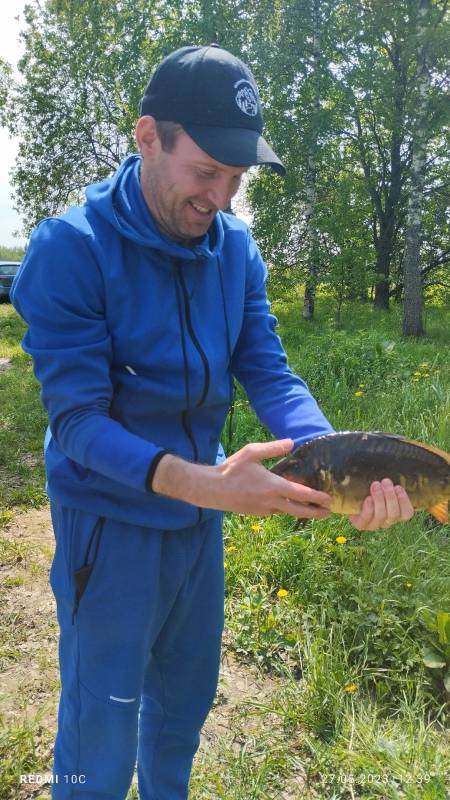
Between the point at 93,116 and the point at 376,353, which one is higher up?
the point at 93,116

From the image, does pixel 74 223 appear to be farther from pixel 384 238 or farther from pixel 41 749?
pixel 384 238

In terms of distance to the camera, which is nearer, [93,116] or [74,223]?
[74,223]

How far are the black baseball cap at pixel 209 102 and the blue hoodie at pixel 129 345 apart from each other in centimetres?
24

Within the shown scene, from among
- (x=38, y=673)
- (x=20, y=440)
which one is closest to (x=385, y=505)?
(x=38, y=673)

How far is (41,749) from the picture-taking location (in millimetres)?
2654

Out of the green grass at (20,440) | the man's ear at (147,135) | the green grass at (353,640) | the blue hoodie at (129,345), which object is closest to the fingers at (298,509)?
the blue hoodie at (129,345)

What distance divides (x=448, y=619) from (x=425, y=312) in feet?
50.0

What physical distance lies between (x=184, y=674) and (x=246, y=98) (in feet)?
5.69

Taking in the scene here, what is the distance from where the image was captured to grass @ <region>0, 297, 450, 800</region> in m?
2.48

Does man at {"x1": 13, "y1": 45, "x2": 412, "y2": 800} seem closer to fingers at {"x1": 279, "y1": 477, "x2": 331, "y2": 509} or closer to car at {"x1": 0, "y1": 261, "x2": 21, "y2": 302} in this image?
fingers at {"x1": 279, "y1": 477, "x2": 331, "y2": 509}

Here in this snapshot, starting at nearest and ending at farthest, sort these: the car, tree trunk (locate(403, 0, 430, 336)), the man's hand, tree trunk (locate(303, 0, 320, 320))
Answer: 1. the man's hand
2. tree trunk (locate(403, 0, 430, 336))
3. tree trunk (locate(303, 0, 320, 320))
4. the car

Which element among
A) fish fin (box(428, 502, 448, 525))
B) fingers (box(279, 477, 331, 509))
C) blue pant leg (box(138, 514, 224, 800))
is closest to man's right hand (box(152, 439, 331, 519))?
fingers (box(279, 477, 331, 509))

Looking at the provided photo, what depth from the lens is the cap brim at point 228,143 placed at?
1.58 m

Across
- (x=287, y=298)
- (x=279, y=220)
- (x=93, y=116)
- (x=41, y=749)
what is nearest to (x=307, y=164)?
(x=279, y=220)
